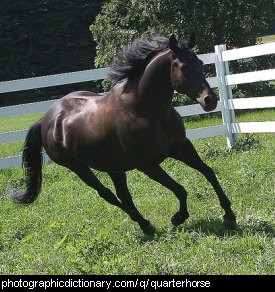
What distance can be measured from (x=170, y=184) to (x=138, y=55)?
1273mm

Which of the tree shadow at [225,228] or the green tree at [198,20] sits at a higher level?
the tree shadow at [225,228]

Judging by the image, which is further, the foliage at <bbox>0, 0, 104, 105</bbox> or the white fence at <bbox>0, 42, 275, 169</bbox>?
the foliage at <bbox>0, 0, 104, 105</bbox>

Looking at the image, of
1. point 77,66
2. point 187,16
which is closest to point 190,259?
point 187,16

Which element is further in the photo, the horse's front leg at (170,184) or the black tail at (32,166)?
the black tail at (32,166)

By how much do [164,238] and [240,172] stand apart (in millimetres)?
2409

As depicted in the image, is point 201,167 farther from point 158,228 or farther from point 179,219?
point 158,228

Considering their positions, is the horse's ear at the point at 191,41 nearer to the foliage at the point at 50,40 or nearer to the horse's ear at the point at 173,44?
the horse's ear at the point at 173,44

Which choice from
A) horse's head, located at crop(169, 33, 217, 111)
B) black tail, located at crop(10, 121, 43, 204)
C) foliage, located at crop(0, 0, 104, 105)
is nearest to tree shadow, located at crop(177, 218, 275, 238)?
horse's head, located at crop(169, 33, 217, 111)

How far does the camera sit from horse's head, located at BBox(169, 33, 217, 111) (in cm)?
503

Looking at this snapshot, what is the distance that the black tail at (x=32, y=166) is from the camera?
23.7ft

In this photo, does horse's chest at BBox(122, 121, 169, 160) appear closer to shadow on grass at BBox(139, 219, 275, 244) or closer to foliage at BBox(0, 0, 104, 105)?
shadow on grass at BBox(139, 219, 275, 244)

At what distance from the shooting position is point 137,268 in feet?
15.4

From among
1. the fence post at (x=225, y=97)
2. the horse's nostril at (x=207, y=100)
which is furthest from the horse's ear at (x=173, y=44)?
the fence post at (x=225, y=97)

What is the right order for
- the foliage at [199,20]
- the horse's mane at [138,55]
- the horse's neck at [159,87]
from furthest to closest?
the foliage at [199,20] < the horse's mane at [138,55] < the horse's neck at [159,87]
